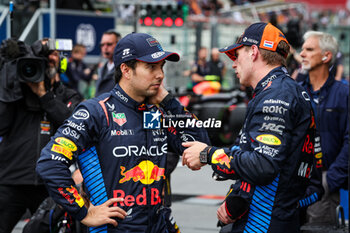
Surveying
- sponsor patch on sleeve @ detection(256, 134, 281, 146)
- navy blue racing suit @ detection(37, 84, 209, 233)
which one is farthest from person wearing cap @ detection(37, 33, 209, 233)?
Answer: sponsor patch on sleeve @ detection(256, 134, 281, 146)

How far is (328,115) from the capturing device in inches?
201

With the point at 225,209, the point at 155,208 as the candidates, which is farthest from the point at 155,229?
the point at 225,209

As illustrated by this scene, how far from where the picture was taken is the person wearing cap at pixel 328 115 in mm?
4966

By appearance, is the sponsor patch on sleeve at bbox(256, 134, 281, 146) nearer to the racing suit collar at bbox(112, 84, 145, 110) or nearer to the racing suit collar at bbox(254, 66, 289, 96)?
the racing suit collar at bbox(254, 66, 289, 96)

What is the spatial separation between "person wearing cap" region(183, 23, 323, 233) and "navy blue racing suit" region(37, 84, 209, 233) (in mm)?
243

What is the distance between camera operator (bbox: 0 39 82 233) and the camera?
4191mm

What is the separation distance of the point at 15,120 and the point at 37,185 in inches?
18.6

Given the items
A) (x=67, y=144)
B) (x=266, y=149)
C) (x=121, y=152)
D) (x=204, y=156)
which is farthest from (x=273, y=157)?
(x=67, y=144)

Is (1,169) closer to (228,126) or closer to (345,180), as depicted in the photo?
(228,126)

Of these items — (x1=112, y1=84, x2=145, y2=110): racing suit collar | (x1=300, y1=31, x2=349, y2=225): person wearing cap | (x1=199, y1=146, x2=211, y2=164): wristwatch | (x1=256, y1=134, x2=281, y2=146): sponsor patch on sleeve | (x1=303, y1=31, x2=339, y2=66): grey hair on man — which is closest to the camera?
(x1=256, y1=134, x2=281, y2=146): sponsor patch on sleeve

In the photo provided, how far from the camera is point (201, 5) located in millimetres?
25172

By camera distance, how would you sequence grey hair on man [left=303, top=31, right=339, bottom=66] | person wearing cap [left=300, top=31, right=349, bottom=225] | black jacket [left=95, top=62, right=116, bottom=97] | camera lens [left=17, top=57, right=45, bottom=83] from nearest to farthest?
camera lens [left=17, top=57, right=45, bottom=83]
person wearing cap [left=300, top=31, right=349, bottom=225]
grey hair on man [left=303, top=31, right=339, bottom=66]
black jacket [left=95, top=62, right=116, bottom=97]

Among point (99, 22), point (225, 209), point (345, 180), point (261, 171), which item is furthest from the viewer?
point (99, 22)

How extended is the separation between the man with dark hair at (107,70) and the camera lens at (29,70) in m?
1.79
